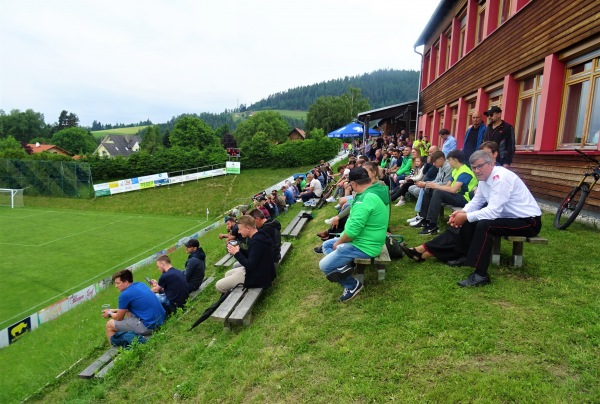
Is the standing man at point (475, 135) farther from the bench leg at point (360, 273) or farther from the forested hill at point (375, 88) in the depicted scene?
the forested hill at point (375, 88)

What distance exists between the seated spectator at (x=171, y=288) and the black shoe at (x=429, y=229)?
4.68 metres

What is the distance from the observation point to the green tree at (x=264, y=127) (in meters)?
96.1

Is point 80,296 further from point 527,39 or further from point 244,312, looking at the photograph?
point 527,39

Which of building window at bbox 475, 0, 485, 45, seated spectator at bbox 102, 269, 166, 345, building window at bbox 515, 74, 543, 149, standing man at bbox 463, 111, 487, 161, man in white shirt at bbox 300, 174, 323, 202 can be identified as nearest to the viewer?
seated spectator at bbox 102, 269, 166, 345

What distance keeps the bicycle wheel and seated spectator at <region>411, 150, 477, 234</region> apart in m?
1.70

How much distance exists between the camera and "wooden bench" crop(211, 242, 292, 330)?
16.0ft

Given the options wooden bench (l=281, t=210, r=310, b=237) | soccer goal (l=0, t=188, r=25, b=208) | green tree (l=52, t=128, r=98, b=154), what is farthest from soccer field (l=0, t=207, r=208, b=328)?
green tree (l=52, t=128, r=98, b=154)

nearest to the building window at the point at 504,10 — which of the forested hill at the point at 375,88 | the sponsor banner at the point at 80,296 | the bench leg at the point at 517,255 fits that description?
the bench leg at the point at 517,255

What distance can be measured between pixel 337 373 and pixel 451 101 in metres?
14.7

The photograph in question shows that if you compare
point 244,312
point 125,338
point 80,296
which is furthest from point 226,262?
point 80,296

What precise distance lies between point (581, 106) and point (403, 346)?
6.90 m

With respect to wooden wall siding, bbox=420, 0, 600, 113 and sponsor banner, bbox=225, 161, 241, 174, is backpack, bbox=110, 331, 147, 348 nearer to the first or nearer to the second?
wooden wall siding, bbox=420, 0, 600, 113

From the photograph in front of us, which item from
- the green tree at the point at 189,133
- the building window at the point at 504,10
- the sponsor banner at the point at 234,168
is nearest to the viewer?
the building window at the point at 504,10

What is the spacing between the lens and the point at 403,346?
354cm
